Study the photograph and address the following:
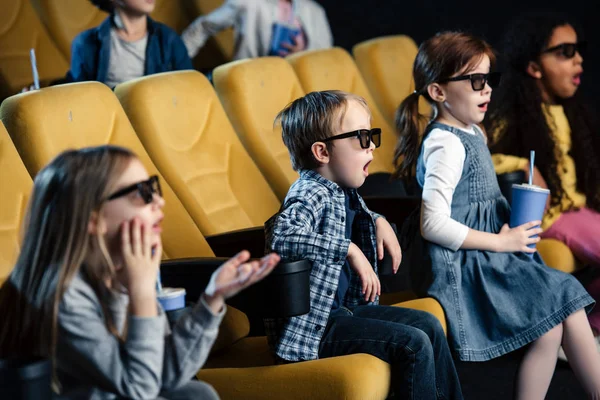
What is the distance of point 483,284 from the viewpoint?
2.28m

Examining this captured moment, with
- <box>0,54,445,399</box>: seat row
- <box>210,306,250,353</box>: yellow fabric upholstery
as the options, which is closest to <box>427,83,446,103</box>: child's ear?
<box>0,54,445,399</box>: seat row

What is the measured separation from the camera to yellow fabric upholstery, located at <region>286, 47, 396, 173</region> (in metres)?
3.14

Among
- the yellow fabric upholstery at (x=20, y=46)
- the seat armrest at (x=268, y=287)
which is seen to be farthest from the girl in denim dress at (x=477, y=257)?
the yellow fabric upholstery at (x=20, y=46)

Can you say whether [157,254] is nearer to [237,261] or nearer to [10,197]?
[237,261]

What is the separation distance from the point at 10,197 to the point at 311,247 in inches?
21.9

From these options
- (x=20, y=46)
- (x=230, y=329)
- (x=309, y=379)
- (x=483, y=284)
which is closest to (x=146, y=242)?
(x=309, y=379)

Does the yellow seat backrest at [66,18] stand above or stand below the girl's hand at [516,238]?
above

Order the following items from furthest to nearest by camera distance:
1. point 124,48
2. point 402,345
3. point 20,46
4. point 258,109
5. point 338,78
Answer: point 20,46 < point 124,48 < point 338,78 < point 258,109 < point 402,345

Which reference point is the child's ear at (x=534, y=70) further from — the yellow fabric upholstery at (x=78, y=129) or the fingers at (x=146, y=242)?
the fingers at (x=146, y=242)

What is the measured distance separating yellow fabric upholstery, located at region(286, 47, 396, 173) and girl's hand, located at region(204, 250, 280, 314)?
1742 mm

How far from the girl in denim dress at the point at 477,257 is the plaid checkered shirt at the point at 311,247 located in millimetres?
364

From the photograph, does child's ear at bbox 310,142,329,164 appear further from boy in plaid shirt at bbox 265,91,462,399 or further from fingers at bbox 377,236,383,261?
fingers at bbox 377,236,383,261

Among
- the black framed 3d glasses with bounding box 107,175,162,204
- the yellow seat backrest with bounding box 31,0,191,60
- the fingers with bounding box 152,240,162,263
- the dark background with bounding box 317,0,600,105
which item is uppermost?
the black framed 3d glasses with bounding box 107,175,162,204

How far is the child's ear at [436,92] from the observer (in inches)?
94.6
